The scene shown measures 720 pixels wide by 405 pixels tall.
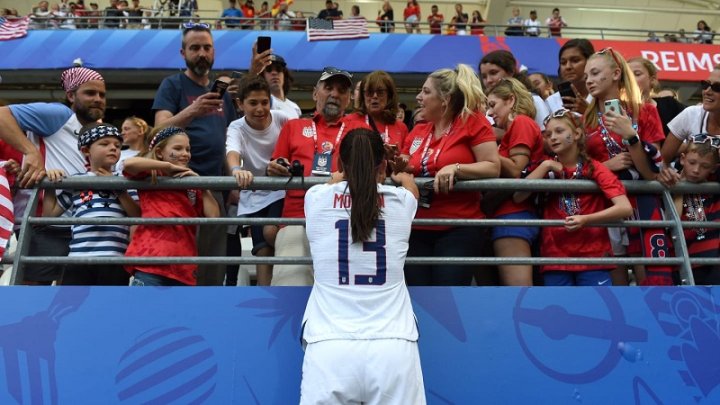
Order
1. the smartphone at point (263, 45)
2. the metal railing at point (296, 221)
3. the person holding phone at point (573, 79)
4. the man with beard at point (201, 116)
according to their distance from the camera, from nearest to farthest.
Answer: the metal railing at point (296, 221) → the man with beard at point (201, 116) → the person holding phone at point (573, 79) → the smartphone at point (263, 45)

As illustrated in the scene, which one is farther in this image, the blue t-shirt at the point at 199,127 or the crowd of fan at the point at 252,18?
the crowd of fan at the point at 252,18

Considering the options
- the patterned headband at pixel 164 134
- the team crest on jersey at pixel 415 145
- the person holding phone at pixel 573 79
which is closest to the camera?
the patterned headband at pixel 164 134

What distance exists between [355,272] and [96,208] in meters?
1.76

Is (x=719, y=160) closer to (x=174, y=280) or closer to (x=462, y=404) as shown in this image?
(x=462, y=404)

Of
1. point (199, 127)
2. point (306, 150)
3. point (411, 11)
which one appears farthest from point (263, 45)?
point (411, 11)

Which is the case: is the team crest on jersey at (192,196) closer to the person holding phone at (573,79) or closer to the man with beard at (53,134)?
the man with beard at (53,134)

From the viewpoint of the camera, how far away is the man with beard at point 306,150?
385cm

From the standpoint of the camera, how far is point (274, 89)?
5258 mm

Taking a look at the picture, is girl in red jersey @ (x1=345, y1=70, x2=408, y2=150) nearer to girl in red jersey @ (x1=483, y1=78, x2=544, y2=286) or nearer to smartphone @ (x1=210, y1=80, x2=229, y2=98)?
girl in red jersey @ (x1=483, y1=78, x2=544, y2=286)

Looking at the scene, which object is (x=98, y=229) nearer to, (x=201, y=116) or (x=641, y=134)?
(x=201, y=116)

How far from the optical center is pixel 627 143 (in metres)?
3.79

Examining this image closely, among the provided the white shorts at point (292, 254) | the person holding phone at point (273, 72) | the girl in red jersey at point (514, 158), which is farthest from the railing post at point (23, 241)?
the girl in red jersey at point (514, 158)

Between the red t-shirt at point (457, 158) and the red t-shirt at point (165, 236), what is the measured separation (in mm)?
1340

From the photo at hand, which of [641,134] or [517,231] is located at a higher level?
[641,134]
